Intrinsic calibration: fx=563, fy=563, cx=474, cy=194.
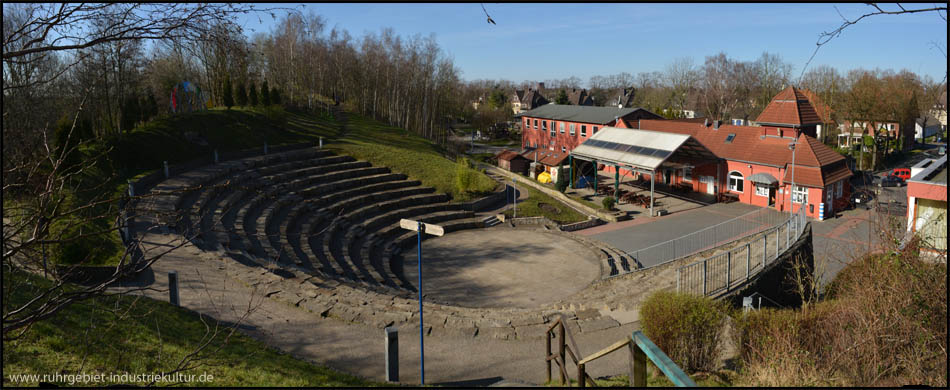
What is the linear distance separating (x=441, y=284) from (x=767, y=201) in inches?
865

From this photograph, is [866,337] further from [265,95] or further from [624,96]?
[624,96]

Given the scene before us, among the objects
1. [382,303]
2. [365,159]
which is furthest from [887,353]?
[365,159]

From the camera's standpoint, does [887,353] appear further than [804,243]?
No

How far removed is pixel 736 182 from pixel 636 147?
6.42 meters

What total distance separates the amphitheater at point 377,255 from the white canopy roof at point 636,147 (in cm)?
721

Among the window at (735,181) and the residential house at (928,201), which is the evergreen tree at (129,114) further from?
the window at (735,181)

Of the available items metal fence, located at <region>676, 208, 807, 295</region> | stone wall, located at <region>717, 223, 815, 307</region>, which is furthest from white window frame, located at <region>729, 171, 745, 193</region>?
stone wall, located at <region>717, 223, 815, 307</region>

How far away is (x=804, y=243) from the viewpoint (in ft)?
49.6

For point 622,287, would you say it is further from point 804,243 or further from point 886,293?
point 886,293

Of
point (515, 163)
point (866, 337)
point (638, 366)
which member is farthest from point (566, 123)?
point (638, 366)

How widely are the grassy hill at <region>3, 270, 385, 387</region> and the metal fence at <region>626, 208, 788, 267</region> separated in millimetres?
14952

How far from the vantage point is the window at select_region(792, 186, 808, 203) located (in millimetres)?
29812

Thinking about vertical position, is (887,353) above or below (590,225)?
above

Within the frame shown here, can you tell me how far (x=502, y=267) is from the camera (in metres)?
20.6
